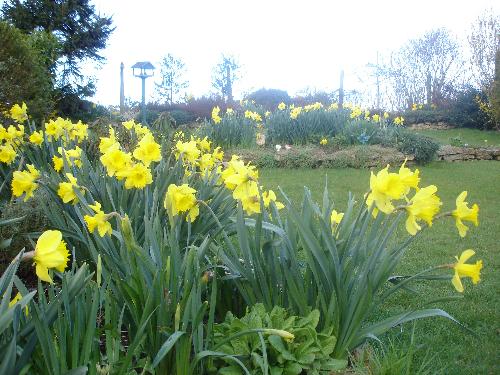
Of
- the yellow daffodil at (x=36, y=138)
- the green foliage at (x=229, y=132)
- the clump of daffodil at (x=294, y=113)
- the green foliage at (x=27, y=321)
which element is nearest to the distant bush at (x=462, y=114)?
the clump of daffodil at (x=294, y=113)

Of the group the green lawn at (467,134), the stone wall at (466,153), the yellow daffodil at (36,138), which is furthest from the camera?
the green lawn at (467,134)

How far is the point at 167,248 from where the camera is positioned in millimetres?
1796

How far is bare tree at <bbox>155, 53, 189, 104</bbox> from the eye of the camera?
2445cm

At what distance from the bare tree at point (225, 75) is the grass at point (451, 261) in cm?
1549

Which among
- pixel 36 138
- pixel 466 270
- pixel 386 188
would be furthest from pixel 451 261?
pixel 36 138

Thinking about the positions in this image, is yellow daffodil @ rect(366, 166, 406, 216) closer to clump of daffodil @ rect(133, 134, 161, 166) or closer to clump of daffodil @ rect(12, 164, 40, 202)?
clump of daffodil @ rect(133, 134, 161, 166)

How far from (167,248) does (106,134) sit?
122 inches

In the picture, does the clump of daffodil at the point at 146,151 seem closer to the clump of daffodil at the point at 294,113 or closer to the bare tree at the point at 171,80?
the clump of daffodil at the point at 294,113

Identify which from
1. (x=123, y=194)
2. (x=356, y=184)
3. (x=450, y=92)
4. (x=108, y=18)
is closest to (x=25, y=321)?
(x=123, y=194)

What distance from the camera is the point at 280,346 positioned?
1594mm

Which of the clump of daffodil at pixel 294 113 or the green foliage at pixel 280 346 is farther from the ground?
the clump of daffodil at pixel 294 113

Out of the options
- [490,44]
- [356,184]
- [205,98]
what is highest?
[490,44]

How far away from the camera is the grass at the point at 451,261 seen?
2314 millimetres

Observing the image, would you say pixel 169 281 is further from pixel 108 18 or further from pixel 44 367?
pixel 108 18
